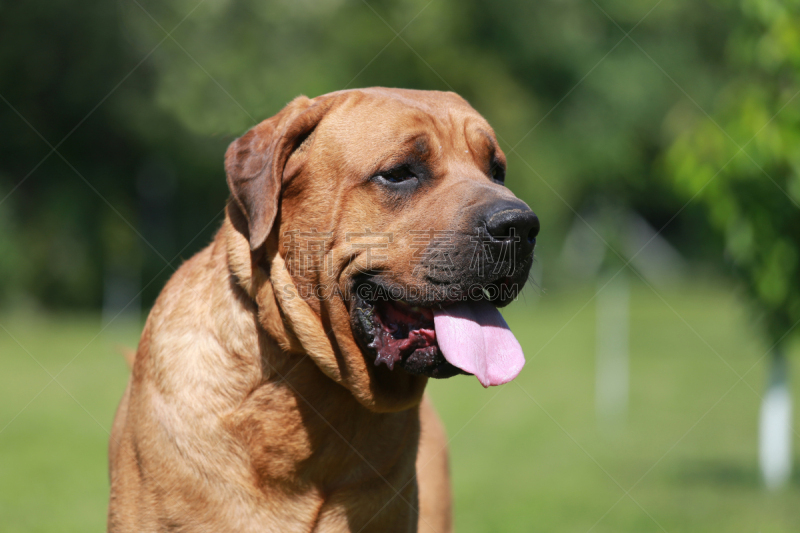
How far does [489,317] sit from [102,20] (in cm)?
1886

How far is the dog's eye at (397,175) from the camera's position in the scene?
9.50ft

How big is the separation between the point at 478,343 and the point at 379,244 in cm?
50

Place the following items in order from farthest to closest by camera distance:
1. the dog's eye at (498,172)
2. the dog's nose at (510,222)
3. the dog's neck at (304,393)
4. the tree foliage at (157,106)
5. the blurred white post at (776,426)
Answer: the tree foliage at (157,106)
the blurred white post at (776,426)
the dog's eye at (498,172)
the dog's neck at (304,393)
the dog's nose at (510,222)

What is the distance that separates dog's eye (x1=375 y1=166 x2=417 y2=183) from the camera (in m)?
2.90

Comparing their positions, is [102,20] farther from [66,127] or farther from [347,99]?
[347,99]

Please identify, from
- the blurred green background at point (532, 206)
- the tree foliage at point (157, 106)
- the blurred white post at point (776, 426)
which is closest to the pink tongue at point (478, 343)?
the blurred green background at point (532, 206)

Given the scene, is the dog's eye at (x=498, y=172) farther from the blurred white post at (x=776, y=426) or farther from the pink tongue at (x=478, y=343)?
the blurred white post at (x=776, y=426)

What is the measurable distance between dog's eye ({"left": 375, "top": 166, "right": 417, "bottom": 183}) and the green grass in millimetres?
4048

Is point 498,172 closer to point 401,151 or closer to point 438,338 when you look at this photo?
point 401,151

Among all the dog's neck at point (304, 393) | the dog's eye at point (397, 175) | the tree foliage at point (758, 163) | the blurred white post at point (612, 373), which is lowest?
the blurred white post at point (612, 373)

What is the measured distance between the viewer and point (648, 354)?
18.5 m

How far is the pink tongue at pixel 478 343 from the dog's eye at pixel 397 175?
51cm

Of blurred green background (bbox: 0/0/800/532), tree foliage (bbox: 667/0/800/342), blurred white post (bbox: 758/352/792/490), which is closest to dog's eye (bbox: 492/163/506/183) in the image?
blurred green background (bbox: 0/0/800/532)

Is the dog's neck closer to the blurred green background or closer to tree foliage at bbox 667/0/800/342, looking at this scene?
the blurred green background
